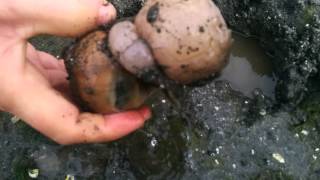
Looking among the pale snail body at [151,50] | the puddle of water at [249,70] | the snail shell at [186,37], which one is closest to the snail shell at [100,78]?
the pale snail body at [151,50]

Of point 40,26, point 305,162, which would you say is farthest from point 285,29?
point 40,26

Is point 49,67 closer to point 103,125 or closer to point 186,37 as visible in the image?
point 103,125

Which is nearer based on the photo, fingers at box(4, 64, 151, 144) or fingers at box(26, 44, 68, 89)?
fingers at box(4, 64, 151, 144)

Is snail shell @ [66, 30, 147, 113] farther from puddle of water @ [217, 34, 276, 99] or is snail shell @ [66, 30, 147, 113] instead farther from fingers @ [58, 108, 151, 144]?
puddle of water @ [217, 34, 276, 99]

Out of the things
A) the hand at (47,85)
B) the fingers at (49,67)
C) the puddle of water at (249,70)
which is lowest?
the puddle of water at (249,70)

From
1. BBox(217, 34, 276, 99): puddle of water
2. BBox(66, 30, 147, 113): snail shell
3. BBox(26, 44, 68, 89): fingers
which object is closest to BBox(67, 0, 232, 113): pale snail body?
BBox(66, 30, 147, 113): snail shell

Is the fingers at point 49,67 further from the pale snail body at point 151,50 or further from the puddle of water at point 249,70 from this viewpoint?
Result: the puddle of water at point 249,70

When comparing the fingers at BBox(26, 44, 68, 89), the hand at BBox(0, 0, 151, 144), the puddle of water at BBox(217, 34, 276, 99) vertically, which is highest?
the hand at BBox(0, 0, 151, 144)

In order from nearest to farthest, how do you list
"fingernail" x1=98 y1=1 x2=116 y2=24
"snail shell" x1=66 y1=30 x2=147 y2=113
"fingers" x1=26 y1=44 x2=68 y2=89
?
"snail shell" x1=66 y1=30 x2=147 y2=113 → "fingernail" x1=98 y1=1 x2=116 y2=24 → "fingers" x1=26 y1=44 x2=68 y2=89
